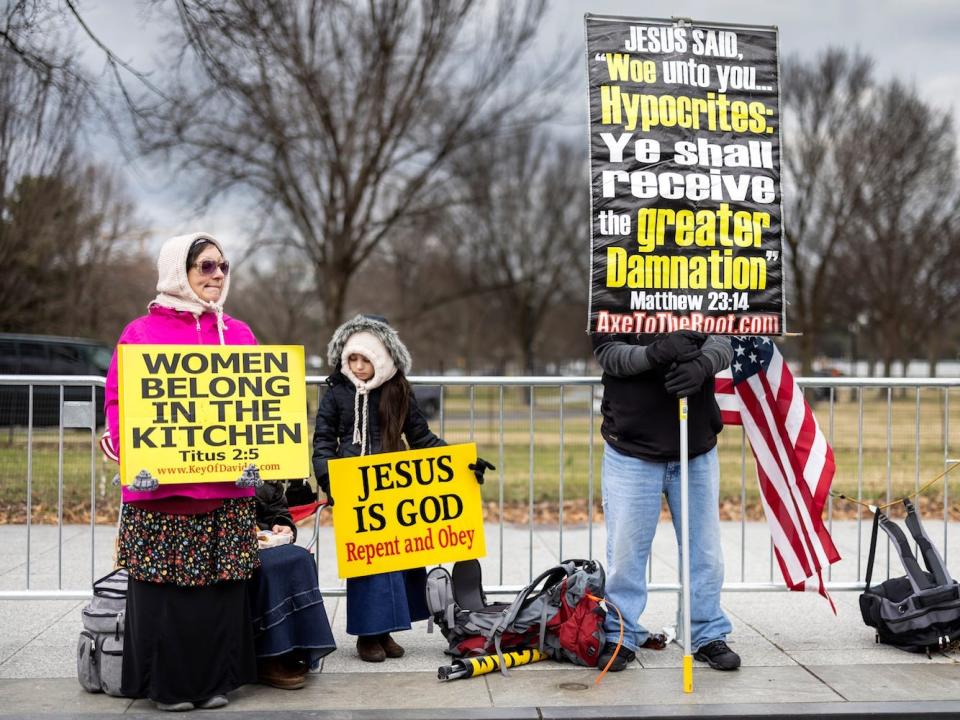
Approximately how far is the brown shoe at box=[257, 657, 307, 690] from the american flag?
2727 millimetres

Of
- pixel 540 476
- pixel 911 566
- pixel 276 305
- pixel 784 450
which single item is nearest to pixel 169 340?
pixel 784 450

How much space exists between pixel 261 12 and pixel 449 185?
35.5 feet

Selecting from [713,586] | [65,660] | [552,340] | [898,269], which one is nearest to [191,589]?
[65,660]

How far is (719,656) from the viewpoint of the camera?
514cm

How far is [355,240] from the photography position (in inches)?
762

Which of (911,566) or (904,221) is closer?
(911,566)

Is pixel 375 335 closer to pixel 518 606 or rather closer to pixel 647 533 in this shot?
pixel 518 606

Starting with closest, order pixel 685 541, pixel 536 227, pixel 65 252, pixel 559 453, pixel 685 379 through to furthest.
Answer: pixel 685 379, pixel 685 541, pixel 559 453, pixel 65 252, pixel 536 227

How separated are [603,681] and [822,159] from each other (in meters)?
31.5

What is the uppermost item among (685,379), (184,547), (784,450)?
(685,379)

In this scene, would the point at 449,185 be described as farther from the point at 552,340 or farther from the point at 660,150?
the point at 552,340

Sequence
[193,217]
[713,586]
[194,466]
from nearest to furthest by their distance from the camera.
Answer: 1. [194,466]
2. [713,586]
3. [193,217]

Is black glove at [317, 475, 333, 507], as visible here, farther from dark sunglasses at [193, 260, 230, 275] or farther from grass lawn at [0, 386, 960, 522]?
dark sunglasses at [193, 260, 230, 275]

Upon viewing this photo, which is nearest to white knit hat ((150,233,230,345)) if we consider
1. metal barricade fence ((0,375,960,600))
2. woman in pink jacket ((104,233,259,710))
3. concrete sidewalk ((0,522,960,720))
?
woman in pink jacket ((104,233,259,710))
